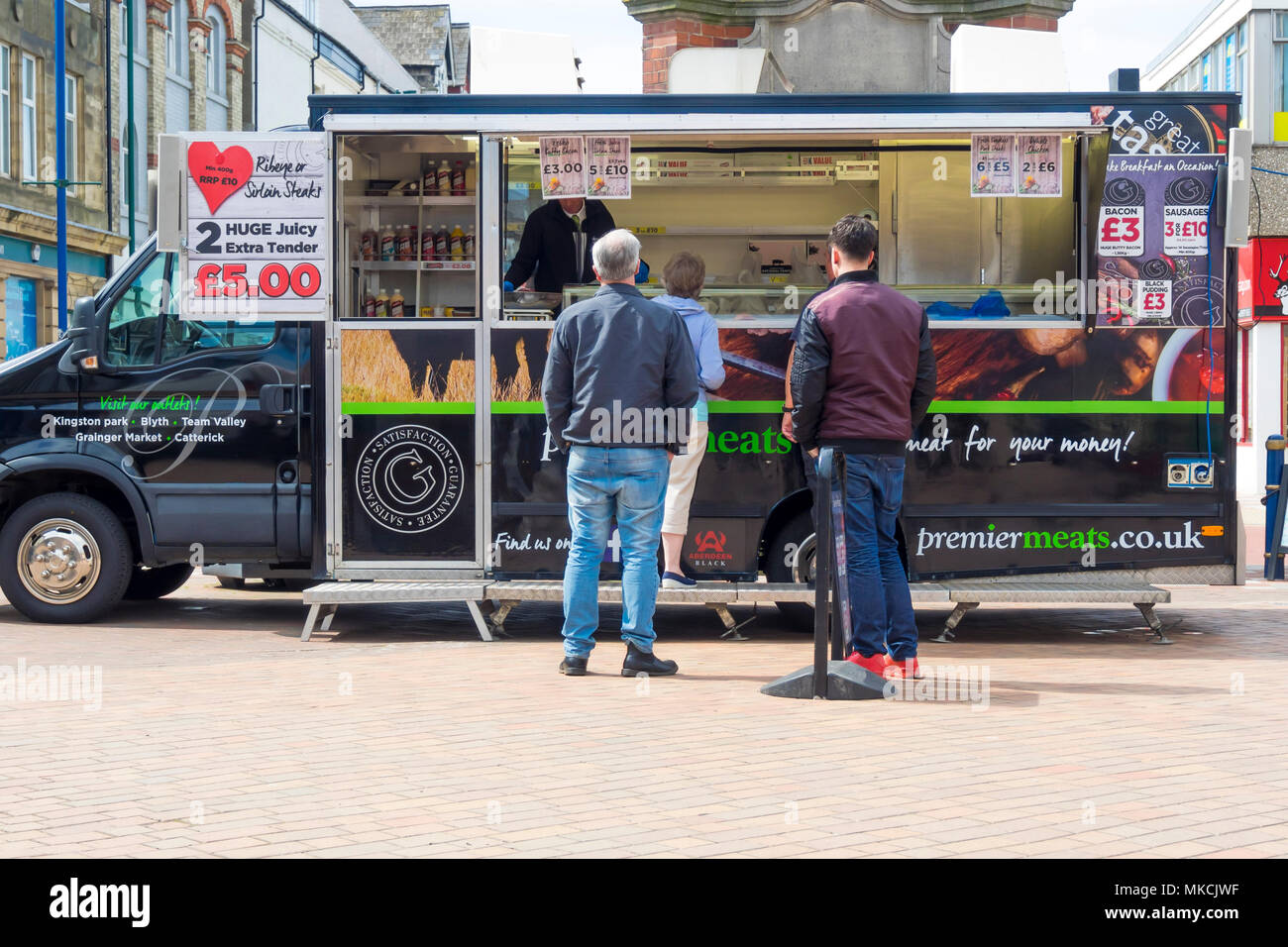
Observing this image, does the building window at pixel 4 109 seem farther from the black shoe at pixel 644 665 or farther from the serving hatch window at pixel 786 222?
the black shoe at pixel 644 665

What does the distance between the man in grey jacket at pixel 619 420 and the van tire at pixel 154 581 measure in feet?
14.5

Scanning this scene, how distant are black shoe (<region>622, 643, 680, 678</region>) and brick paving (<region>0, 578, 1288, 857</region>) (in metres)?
0.14

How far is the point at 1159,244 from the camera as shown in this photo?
8414 millimetres

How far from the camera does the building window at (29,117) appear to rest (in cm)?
2527

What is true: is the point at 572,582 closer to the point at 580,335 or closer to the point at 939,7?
the point at 580,335

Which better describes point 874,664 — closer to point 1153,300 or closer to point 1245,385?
point 1153,300

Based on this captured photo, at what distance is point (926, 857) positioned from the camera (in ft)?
13.3

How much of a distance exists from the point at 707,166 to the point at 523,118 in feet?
8.12

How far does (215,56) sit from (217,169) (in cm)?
2812

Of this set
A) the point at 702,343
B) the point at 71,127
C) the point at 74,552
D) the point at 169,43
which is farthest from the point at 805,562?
the point at 169,43

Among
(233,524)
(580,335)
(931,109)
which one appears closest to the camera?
(580,335)

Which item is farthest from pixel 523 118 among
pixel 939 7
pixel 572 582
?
pixel 939 7

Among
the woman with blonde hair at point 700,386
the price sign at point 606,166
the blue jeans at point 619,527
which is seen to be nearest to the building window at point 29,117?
the price sign at point 606,166
